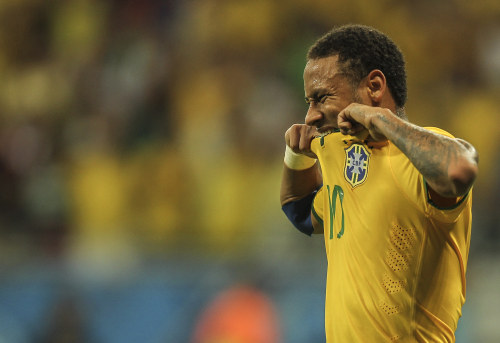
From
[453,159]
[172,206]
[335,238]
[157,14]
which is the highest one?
[157,14]

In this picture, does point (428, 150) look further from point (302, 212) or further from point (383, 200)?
point (302, 212)

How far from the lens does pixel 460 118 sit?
6.18m

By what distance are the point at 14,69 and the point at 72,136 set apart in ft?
4.19

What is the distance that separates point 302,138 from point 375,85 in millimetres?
418

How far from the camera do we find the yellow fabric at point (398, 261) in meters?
Result: 2.04

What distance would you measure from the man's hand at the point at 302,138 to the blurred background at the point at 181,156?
268cm

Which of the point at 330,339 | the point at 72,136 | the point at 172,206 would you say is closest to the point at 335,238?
the point at 330,339

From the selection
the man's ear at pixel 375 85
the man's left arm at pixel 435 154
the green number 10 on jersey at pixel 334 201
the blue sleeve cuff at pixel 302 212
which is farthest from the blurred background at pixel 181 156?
the man's left arm at pixel 435 154

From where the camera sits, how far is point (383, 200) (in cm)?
207

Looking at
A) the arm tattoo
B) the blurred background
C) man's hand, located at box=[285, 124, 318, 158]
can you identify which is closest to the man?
the arm tattoo

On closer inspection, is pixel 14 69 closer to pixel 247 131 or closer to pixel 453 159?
pixel 247 131

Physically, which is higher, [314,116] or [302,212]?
[314,116]

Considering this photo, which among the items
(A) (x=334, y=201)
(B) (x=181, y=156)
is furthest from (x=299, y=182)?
(B) (x=181, y=156)

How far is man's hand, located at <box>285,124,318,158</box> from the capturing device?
101 inches
